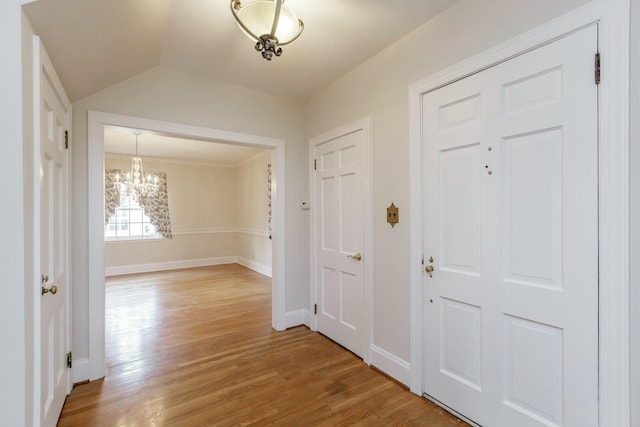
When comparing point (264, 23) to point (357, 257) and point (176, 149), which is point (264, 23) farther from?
point (176, 149)

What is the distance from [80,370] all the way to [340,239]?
7.84ft

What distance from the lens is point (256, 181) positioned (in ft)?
21.8

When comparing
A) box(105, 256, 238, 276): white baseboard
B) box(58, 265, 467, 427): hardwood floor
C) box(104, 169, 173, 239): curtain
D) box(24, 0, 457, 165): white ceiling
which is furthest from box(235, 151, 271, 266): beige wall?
box(24, 0, 457, 165): white ceiling

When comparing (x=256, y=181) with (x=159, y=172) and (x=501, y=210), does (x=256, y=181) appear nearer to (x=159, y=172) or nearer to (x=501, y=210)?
(x=159, y=172)

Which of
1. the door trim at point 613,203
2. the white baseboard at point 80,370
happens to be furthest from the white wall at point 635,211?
the white baseboard at point 80,370

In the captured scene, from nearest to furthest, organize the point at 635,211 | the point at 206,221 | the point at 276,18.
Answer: the point at 635,211 → the point at 276,18 → the point at 206,221

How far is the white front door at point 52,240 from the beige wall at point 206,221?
414 cm

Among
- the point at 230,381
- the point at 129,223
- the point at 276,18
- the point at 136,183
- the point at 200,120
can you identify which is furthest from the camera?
the point at 129,223

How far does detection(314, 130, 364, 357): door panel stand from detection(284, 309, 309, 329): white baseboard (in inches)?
10.6

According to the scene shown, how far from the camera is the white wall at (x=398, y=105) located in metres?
1.75

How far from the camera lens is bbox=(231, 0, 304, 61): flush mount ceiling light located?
1.56 m

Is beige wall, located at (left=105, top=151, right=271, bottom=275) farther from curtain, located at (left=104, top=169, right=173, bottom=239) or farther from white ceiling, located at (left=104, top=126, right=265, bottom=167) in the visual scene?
white ceiling, located at (left=104, top=126, right=265, bottom=167)

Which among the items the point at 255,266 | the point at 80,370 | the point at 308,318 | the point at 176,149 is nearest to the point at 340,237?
the point at 308,318

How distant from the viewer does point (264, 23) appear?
5.32 feet
